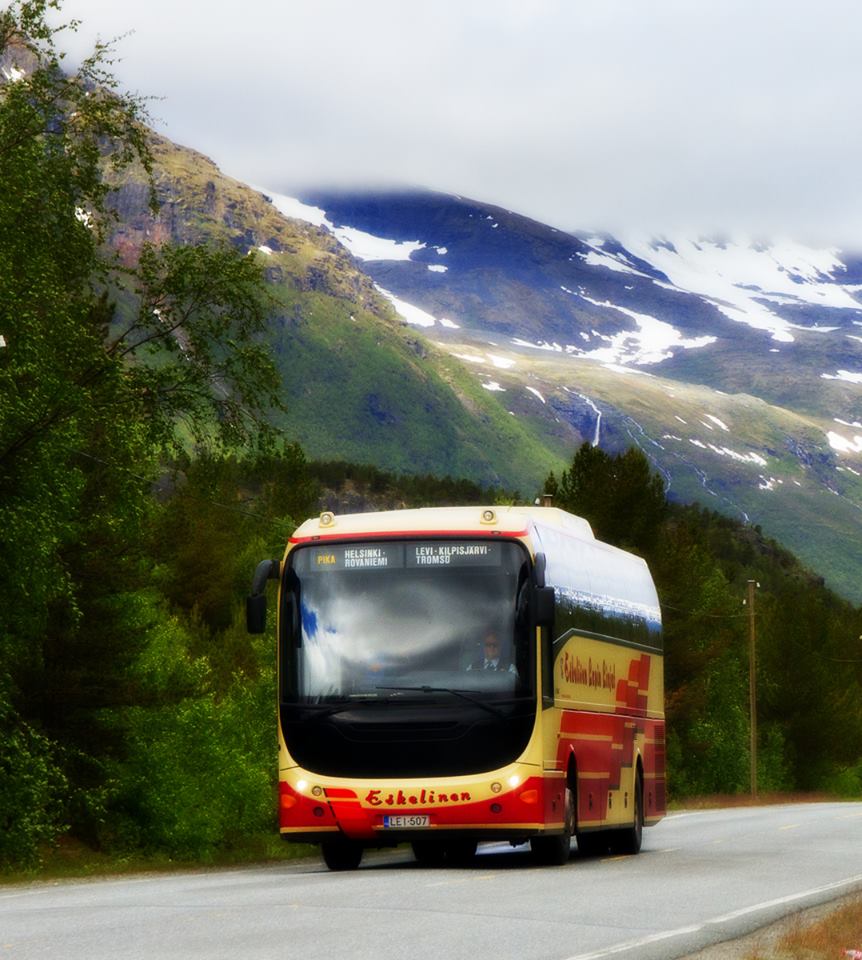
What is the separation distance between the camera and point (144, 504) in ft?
89.0

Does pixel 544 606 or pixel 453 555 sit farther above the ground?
pixel 453 555

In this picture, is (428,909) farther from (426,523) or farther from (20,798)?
(20,798)

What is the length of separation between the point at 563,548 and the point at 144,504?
750 centimetres

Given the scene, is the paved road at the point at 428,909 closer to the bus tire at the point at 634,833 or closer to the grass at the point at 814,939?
the grass at the point at 814,939

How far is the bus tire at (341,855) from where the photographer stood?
21453 mm

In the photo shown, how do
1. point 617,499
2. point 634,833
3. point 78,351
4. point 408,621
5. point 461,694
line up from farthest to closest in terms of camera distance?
point 617,499, point 78,351, point 634,833, point 408,621, point 461,694

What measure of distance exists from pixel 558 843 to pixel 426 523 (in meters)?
3.94

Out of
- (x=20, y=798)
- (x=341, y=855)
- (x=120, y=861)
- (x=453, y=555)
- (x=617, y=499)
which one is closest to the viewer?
(x=453, y=555)

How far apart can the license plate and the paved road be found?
1.91 feet

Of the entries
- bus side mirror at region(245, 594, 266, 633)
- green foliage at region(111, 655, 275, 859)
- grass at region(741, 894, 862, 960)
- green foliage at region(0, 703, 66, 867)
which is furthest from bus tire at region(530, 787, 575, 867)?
green foliage at region(111, 655, 275, 859)

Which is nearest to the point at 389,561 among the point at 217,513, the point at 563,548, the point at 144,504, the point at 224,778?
the point at 563,548

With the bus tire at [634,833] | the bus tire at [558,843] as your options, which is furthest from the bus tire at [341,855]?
the bus tire at [634,833]

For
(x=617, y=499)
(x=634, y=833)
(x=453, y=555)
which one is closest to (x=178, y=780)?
(x=634, y=833)

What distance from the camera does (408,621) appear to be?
66.7 feet
